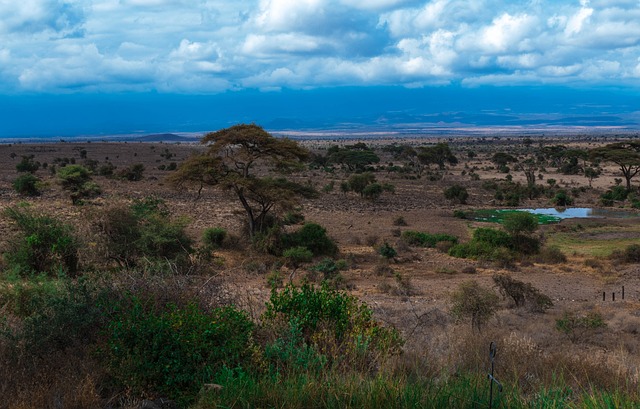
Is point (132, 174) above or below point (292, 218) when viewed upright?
above

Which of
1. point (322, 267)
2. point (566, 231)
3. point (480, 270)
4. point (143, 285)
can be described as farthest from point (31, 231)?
point (566, 231)

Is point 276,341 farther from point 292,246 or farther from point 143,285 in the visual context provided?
point 292,246

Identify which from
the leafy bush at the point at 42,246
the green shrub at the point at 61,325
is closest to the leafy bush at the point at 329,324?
the green shrub at the point at 61,325

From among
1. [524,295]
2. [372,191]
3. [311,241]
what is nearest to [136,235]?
[311,241]

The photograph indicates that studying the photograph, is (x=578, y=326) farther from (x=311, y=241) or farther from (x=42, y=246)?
(x=42, y=246)

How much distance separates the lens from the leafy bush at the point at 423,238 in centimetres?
Result: 2744

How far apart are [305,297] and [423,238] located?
20973mm

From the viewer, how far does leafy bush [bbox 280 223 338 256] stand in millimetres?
24297

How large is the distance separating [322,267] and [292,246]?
3.77 meters

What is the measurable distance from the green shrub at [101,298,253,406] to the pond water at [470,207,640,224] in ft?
103

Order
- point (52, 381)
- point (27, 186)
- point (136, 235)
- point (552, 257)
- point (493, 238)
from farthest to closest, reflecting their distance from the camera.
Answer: point (27, 186)
point (493, 238)
point (552, 257)
point (136, 235)
point (52, 381)

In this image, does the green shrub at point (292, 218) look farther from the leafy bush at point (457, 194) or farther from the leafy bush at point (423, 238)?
the leafy bush at point (457, 194)

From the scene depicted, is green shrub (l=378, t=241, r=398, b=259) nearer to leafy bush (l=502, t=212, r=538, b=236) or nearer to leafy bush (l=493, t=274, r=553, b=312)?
leafy bush (l=502, t=212, r=538, b=236)

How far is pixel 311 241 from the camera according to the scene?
79.7 ft
